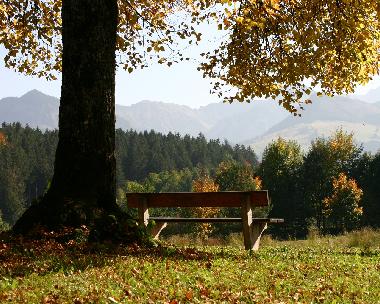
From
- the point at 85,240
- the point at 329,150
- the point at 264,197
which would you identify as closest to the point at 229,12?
the point at 264,197

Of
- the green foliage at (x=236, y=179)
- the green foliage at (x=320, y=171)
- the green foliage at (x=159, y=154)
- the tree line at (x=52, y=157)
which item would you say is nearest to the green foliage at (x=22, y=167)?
the tree line at (x=52, y=157)

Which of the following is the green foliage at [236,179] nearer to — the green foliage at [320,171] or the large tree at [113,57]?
the green foliage at [320,171]

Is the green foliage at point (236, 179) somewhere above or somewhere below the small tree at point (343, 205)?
above

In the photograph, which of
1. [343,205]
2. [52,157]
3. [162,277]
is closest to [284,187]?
[343,205]

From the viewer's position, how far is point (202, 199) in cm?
1080

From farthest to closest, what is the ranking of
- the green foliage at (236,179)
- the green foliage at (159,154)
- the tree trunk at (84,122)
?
the green foliage at (159,154) → the green foliage at (236,179) → the tree trunk at (84,122)

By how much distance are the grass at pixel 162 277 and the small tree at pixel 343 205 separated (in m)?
48.8

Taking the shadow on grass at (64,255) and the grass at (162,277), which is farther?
the shadow on grass at (64,255)

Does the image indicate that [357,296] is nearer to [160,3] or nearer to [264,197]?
[264,197]

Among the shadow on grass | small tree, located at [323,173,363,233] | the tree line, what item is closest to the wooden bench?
the shadow on grass

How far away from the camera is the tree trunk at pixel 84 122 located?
8.29 meters

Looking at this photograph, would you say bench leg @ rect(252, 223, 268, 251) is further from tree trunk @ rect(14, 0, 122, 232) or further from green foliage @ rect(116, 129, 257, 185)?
green foliage @ rect(116, 129, 257, 185)

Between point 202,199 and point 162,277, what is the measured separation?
4785 millimetres

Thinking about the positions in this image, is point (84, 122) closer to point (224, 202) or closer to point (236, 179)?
point (224, 202)
